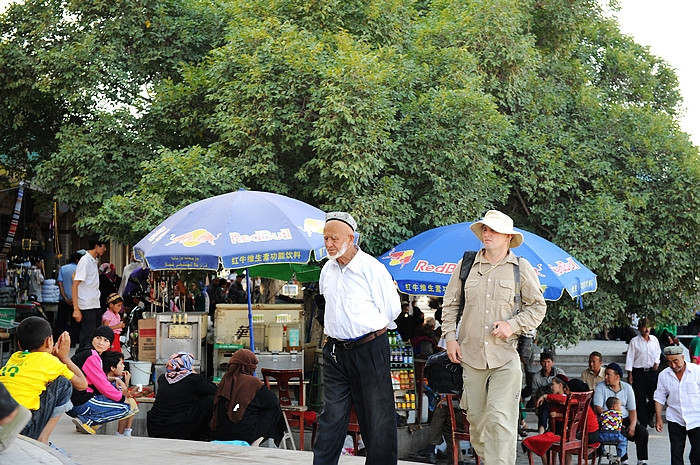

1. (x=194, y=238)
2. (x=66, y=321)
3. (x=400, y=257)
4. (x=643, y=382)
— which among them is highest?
(x=194, y=238)

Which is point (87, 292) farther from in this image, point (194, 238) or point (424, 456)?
point (424, 456)

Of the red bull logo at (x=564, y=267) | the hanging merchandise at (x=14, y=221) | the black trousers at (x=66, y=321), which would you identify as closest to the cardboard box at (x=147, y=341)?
the black trousers at (x=66, y=321)

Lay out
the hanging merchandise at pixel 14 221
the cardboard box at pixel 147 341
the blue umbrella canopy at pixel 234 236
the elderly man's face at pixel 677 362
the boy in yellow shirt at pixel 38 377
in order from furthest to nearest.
A: the hanging merchandise at pixel 14 221
the cardboard box at pixel 147 341
the elderly man's face at pixel 677 362
the blue umbrella canopy at pixel 234 236
the boy in yellow shirt at pixel 38 377

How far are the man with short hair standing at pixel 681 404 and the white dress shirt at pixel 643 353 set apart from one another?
504 centimetres

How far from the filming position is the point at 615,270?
14109 millimetres

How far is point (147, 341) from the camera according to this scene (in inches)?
436

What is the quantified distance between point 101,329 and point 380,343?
407 cm

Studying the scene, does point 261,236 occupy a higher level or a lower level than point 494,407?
higher

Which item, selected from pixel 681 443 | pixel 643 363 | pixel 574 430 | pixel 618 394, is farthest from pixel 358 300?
pixel 643 363

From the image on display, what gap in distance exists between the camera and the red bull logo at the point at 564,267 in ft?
32.2

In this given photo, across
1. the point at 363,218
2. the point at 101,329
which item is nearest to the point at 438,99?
the point at 363,218

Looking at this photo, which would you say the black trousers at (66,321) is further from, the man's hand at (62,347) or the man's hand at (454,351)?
the man's hand at (454,351)

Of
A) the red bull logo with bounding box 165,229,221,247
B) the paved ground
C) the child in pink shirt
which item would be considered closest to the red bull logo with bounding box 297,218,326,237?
the red bull logo with bounding box 165,229,221,247

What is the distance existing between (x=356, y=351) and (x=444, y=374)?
3.52 ft
